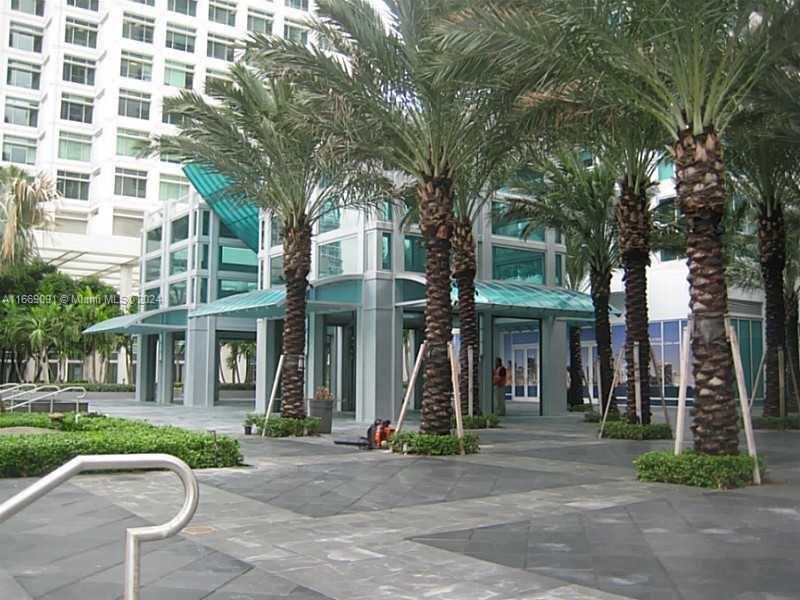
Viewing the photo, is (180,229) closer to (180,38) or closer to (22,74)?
Answer: (180,38)

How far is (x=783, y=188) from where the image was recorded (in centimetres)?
1980

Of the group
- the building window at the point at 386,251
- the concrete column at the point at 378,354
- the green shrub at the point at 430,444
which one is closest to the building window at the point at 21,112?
the building window at the point at 386,251

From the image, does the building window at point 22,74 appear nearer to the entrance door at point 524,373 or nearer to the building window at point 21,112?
the building window at point 21,112

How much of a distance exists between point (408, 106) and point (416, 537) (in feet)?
31.8

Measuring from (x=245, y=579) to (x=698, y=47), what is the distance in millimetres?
8910

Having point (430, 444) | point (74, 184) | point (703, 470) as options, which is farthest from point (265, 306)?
point (74, 184)

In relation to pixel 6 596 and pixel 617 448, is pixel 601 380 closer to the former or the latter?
pixel 617 448

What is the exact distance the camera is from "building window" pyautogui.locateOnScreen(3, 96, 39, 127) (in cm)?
7094

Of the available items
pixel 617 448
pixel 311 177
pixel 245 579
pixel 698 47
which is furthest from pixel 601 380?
pixel 245 579

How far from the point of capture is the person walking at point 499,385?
85.0ft

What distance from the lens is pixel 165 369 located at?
38.5m

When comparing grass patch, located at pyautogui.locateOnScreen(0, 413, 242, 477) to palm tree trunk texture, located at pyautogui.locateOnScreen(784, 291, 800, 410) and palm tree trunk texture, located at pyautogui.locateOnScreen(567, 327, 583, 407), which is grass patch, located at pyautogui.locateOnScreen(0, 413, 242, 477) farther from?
palm tree trunk texture, located at pyautogui.locateOnScreen(567, 327, 583, 407)

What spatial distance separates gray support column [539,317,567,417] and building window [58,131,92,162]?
5331 cm

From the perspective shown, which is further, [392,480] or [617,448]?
[617,448]
